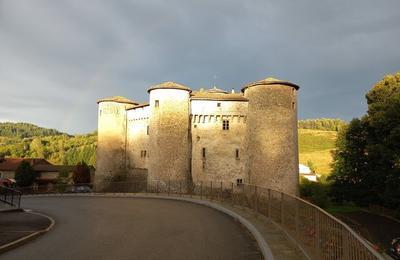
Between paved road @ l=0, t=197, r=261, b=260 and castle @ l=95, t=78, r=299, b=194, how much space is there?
18555mm

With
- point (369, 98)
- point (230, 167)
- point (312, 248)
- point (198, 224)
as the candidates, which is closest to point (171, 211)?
point (198, 224)

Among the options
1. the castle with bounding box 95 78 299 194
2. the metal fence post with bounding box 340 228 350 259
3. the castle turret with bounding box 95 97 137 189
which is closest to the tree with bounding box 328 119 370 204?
the castle with bounding box 95 78 299 194

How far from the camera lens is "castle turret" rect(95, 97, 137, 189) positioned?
150ft

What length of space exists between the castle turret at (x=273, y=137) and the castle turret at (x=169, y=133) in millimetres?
6631

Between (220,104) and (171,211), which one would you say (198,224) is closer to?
(171,211)

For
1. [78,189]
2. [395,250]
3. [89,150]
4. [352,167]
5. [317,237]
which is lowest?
[395,250]

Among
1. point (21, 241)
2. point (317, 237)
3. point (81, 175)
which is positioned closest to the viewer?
point (317, 237)

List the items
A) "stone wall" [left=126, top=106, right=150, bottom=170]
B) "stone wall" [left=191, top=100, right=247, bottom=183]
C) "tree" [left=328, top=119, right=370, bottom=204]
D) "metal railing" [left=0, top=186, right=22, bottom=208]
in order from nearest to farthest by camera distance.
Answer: "metal railing" [left=0, top=186, right=22, bottom=208] < "stone wall" [left=191, top=100, right=247, bottom=183] < "tree" [left=328, top=119, right=370, bottom=204] < "stone wall" [left=126, top=106, right=150, bottom=170]

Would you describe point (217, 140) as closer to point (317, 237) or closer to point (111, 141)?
point (111, 141)

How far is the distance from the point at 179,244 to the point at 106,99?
37.7 m

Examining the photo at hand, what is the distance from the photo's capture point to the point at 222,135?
131ft

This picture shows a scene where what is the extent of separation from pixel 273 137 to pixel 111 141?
801 inches

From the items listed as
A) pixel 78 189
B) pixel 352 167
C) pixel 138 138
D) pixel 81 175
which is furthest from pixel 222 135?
pixel 81 175

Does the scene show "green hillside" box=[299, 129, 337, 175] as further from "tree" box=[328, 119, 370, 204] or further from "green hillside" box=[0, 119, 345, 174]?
"tree" box=[328, 119, 370, 204]
